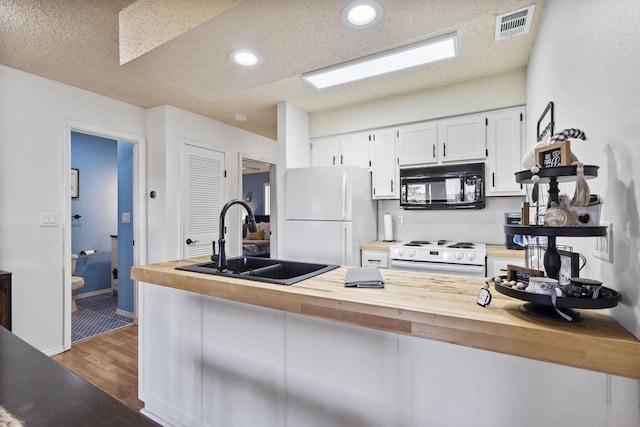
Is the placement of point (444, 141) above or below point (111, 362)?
above

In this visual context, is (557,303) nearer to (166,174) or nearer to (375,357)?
(375,357)

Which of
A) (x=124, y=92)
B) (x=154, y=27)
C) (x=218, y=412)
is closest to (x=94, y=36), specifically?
(x=154, y=27)

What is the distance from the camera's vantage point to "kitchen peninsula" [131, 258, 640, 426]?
83 cm

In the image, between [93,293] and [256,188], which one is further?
[256,188]

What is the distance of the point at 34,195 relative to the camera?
105 inches

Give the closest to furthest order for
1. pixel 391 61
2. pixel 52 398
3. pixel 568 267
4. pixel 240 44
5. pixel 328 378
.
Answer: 1. pixel 52 398
2. pixel 568 267
3. pixel 328 378
4. pixel 240 44
5. pixel 391 61

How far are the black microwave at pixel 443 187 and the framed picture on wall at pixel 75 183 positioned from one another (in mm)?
4572

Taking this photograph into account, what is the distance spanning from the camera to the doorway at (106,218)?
356 cm

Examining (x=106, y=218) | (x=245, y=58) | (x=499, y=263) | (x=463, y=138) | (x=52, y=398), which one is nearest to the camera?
(x=52, y=398)

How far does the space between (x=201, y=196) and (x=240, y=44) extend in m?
2.57

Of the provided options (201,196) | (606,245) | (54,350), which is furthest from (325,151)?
(54,350)

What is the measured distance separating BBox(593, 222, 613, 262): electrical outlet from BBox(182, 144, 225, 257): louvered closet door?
364 centimetres

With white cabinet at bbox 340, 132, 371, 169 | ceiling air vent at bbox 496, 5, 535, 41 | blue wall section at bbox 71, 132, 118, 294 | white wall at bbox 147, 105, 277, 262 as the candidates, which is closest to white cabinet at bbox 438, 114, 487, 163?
white cabinet at bbox 340, 132, 371, 169

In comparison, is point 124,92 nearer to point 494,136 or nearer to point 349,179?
point 349,179
